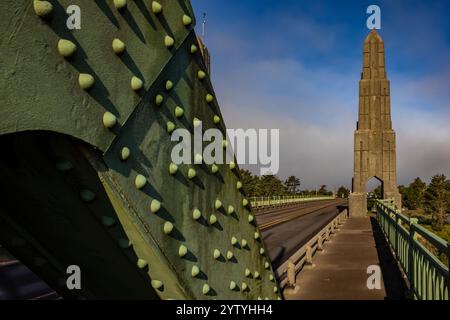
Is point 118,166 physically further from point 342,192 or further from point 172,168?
point 342,192

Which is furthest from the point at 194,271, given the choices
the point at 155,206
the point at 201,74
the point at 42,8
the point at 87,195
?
the point at 42,8

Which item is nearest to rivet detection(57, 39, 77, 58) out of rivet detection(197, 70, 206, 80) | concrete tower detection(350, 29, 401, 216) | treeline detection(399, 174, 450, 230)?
rivet detection(197, 70, 206, 80)

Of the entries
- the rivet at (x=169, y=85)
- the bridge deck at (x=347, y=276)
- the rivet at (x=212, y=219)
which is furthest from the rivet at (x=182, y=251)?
the bridge deck at (x=347, y=276)

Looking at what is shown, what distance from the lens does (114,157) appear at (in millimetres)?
1595

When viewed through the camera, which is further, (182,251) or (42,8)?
(182,251)

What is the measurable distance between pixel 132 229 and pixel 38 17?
3.24 feet

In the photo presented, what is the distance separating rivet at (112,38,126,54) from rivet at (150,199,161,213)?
28.1 inches

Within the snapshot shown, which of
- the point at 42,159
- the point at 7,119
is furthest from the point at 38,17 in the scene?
the point at 42,159

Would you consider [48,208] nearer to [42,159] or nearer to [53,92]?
[42,159]

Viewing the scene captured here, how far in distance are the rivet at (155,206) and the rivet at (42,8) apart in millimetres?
933

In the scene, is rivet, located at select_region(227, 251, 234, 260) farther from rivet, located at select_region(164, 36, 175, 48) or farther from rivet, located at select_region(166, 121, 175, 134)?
rivet, located at select_region(164, 36, 175, 48)

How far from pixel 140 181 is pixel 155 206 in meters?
0.17

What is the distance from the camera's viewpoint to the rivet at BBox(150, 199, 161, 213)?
180 centimetres

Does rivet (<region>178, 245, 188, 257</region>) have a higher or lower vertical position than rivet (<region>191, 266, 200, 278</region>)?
higher
